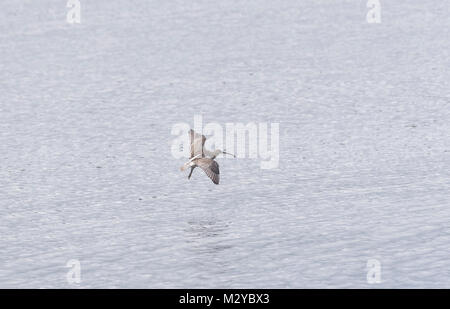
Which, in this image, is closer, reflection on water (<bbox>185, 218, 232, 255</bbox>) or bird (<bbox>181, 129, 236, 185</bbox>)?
reflection on water (<bbox>185, 218, 232, 255</bbox>)

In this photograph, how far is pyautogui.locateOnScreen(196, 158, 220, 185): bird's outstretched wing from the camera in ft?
85.6

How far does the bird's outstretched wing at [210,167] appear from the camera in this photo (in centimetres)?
2610

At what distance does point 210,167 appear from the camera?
2638cm

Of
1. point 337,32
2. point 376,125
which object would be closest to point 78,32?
point 337,32

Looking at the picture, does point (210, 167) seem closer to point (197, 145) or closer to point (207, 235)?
point (197, 145)

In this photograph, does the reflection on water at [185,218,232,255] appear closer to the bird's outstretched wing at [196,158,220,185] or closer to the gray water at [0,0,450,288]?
the gray water at [0,0,450,288]

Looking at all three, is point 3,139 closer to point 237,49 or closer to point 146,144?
point 146,144

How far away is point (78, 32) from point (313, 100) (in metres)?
21.0

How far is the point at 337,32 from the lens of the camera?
5353 centimetres

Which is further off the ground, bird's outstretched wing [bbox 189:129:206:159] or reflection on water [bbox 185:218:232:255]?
bird's outstretched wing [bbox 189:129:206:159]

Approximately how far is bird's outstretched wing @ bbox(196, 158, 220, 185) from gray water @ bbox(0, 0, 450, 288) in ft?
2.80

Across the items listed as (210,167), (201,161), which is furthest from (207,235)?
(201,161)

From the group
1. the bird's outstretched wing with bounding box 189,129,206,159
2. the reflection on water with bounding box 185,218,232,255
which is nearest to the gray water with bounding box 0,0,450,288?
the reflection on water with bounding box 185,218,232,255

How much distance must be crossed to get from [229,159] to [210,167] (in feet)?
17.9
